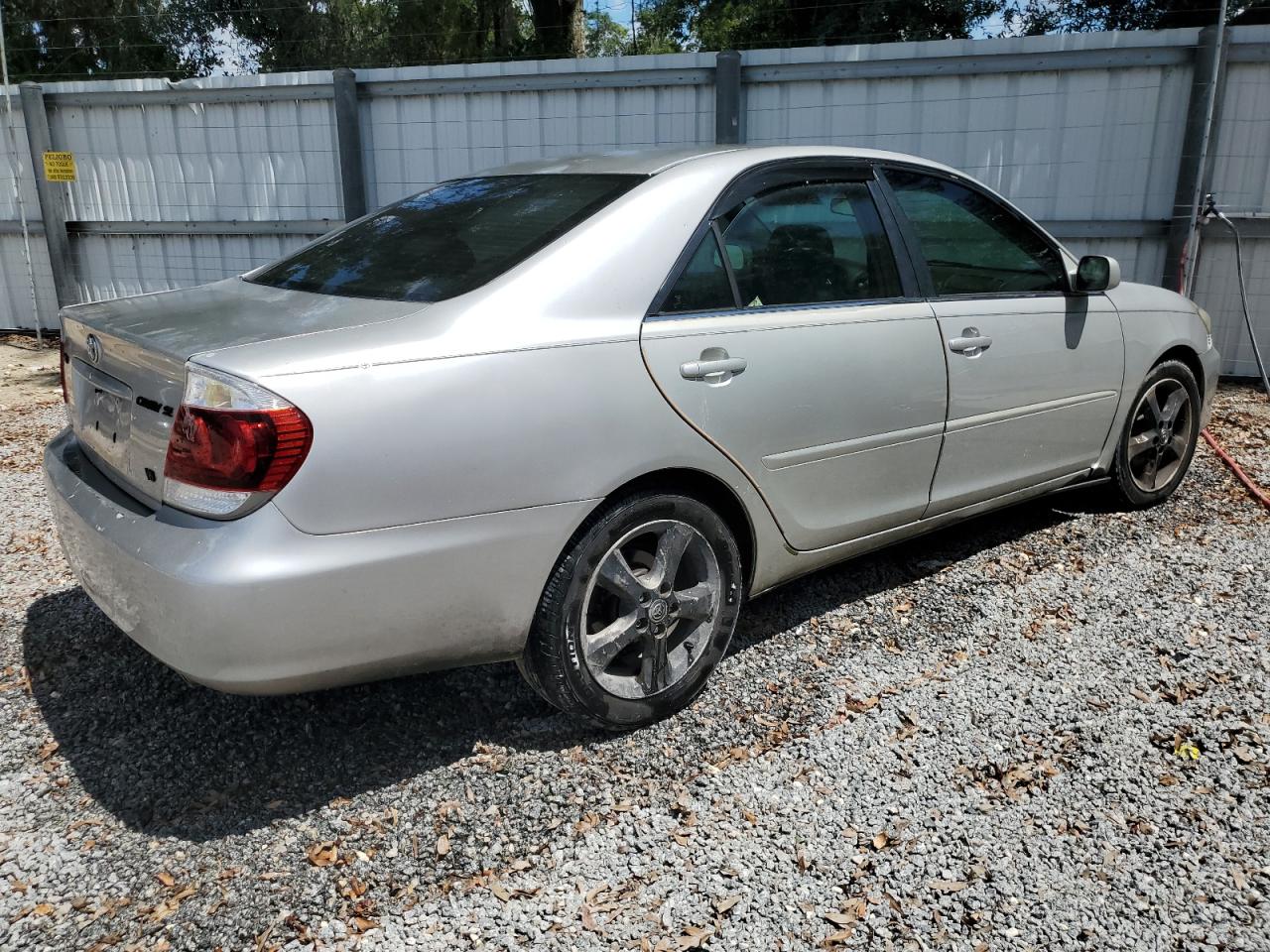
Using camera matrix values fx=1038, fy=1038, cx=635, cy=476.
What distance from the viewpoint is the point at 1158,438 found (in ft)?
16.2

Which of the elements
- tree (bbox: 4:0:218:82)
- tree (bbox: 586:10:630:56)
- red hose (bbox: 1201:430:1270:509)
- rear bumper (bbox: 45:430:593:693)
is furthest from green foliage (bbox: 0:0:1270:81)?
rear bumper (bbox: 45:430:593:693)

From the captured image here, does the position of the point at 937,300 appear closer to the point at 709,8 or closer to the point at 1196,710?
the point at 1196,710

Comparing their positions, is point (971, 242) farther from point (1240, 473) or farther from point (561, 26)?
point (561, 26)

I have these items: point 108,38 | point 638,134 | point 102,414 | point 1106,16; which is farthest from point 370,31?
point 102,414

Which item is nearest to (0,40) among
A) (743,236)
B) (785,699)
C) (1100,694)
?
(743,236)

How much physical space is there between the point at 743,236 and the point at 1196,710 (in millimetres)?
2013

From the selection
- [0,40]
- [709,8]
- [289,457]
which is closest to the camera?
[289,457]

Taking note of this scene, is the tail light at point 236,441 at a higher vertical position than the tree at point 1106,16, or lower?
lower

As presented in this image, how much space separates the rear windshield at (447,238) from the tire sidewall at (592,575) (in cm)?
75

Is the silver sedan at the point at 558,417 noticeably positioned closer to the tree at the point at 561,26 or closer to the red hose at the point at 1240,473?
the red hose at the point at 1240,473

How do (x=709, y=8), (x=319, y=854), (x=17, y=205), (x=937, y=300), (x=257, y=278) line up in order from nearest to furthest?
(x=319, y=854) → (x=257, y=278) → (x=937, y=300) → (x=17, y=205) → (x=709, y=8)

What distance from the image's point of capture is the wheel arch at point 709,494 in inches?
113

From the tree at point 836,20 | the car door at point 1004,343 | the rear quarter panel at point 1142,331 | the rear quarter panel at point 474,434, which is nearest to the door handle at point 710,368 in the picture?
the rear quarter panel at point 474,434

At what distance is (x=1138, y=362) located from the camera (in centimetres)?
461
